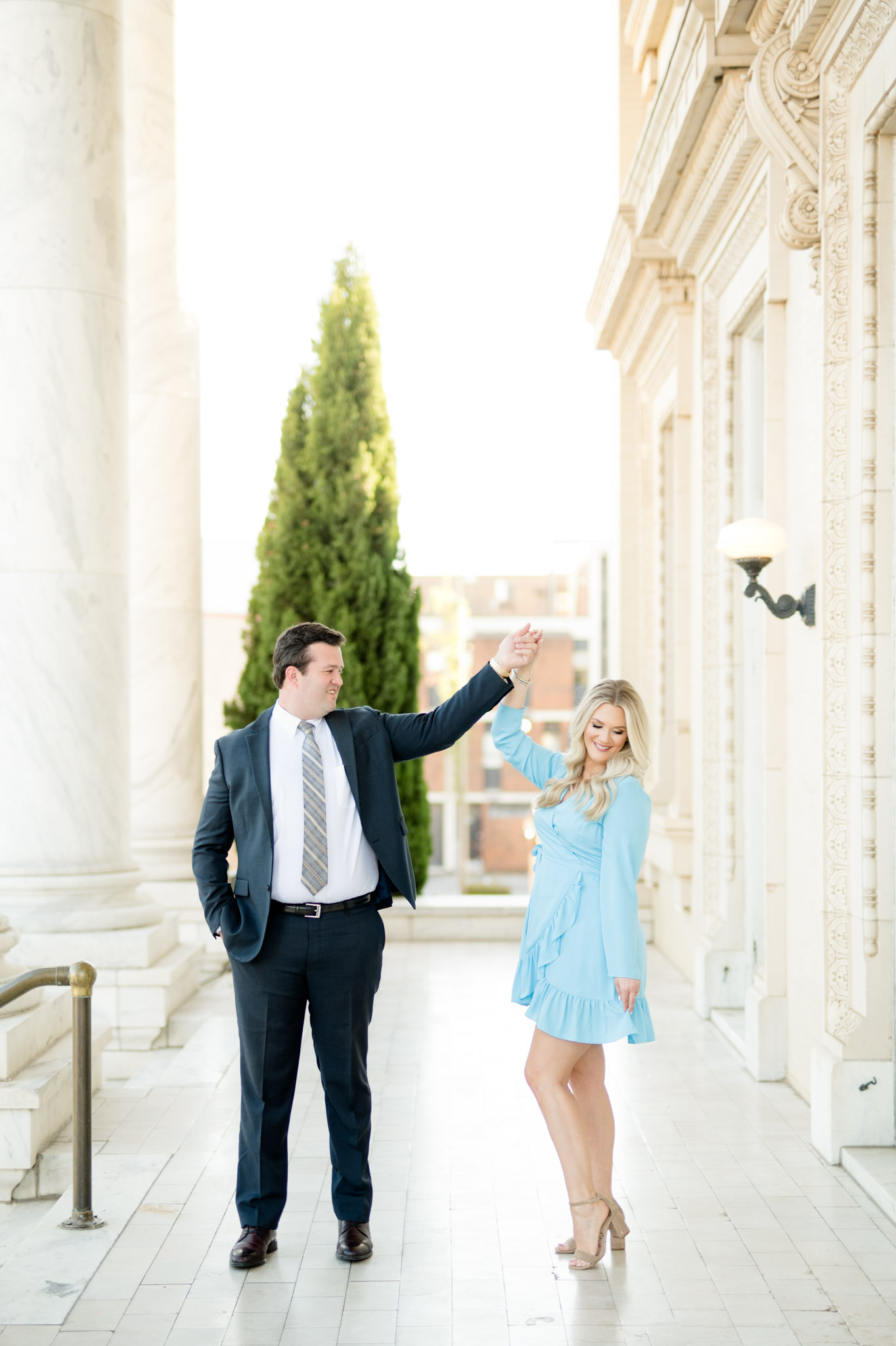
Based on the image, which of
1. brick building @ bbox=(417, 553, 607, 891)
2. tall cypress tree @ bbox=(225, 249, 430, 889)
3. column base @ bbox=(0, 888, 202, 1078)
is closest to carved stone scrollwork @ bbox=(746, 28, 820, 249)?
column base @ bbox=(0, 888, 202, 1078)

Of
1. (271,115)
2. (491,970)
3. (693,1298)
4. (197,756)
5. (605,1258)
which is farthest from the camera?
(271,115)

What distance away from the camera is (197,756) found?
35.3 ft

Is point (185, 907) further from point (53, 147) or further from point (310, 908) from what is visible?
point (310, 908)

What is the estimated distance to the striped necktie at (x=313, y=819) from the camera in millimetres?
3975

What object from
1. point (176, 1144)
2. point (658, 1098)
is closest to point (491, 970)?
point (658, 1098)

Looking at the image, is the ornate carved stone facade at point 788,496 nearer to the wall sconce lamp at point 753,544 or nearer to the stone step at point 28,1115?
the wall sconce lamp at point 753,544

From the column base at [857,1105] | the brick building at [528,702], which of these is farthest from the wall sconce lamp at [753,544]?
the brick building at [528,702]

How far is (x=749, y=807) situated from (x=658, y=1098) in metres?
1.99

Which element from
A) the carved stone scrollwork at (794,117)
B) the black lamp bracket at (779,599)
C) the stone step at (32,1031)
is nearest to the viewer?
the stone step at (32,1031)

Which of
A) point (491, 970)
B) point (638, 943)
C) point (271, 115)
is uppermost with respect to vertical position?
point (271, 115)

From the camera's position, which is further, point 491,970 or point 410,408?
point 410,408

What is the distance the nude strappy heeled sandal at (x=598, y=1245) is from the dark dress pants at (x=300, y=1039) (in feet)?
2.22

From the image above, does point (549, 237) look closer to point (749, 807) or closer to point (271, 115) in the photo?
point (271, 115)

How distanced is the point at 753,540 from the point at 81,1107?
3.76 meters
